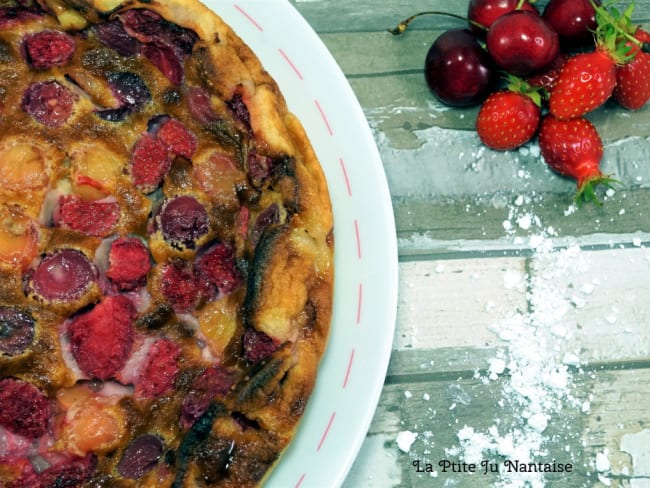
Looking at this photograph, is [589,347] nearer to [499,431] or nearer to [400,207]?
[499,431]

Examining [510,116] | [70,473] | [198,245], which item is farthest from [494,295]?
Answer: [70,473]

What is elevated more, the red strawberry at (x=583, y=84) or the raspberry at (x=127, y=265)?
the red strawberry at (x=583, y=84)

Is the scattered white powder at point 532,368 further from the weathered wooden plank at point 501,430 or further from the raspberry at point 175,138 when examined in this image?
the raspberry at point 175,138

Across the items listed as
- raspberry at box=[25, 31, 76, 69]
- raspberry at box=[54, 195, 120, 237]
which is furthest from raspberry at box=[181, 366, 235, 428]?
raspberry at box=[25, 31, 76, 69]

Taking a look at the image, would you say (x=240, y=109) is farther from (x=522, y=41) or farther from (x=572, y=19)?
(x=572, y=19)

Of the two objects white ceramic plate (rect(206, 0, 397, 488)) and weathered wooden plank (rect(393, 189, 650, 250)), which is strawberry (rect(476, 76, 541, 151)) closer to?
weathered wooden plank (rect(393, 189, 650, 250))

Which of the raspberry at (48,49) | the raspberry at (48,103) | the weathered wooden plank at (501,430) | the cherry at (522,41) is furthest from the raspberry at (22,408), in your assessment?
the cherry at (522,41)

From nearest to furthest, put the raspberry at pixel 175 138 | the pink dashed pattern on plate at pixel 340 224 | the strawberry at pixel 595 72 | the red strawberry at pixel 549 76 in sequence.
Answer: the raspberry at pixel 175 138, the pink dashed pattern on plate at pixel 340 224, the strawberry at pixel 595 72, the red strawberry at pixel 549 76
